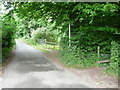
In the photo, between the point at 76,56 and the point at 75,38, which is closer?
the point at 76,56

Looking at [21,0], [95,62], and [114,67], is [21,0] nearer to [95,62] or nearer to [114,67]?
[95,62]

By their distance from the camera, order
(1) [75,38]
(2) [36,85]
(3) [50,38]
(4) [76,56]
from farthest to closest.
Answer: (3) [50,38] → (1) [75,38] → (4) [76,56] → (2) [36,85]

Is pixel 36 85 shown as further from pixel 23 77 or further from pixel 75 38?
pixel 75 38

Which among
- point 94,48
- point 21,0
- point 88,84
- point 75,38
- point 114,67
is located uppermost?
point 21,0

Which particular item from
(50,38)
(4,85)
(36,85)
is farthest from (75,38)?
(50,38)

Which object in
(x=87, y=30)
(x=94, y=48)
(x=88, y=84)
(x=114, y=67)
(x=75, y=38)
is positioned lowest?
(x=88, y=84)

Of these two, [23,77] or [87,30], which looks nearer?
[23,77]

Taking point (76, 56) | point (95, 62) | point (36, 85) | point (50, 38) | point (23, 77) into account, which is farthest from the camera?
point (50, 38)

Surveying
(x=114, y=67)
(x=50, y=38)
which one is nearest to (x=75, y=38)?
(x=114, y=67)

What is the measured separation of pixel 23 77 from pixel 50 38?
786 inches

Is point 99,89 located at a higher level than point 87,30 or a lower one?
lower

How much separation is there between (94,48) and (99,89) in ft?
14.0

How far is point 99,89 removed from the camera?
4.62 m

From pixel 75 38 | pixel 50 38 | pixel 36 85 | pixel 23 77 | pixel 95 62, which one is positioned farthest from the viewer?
pixel 50 38
